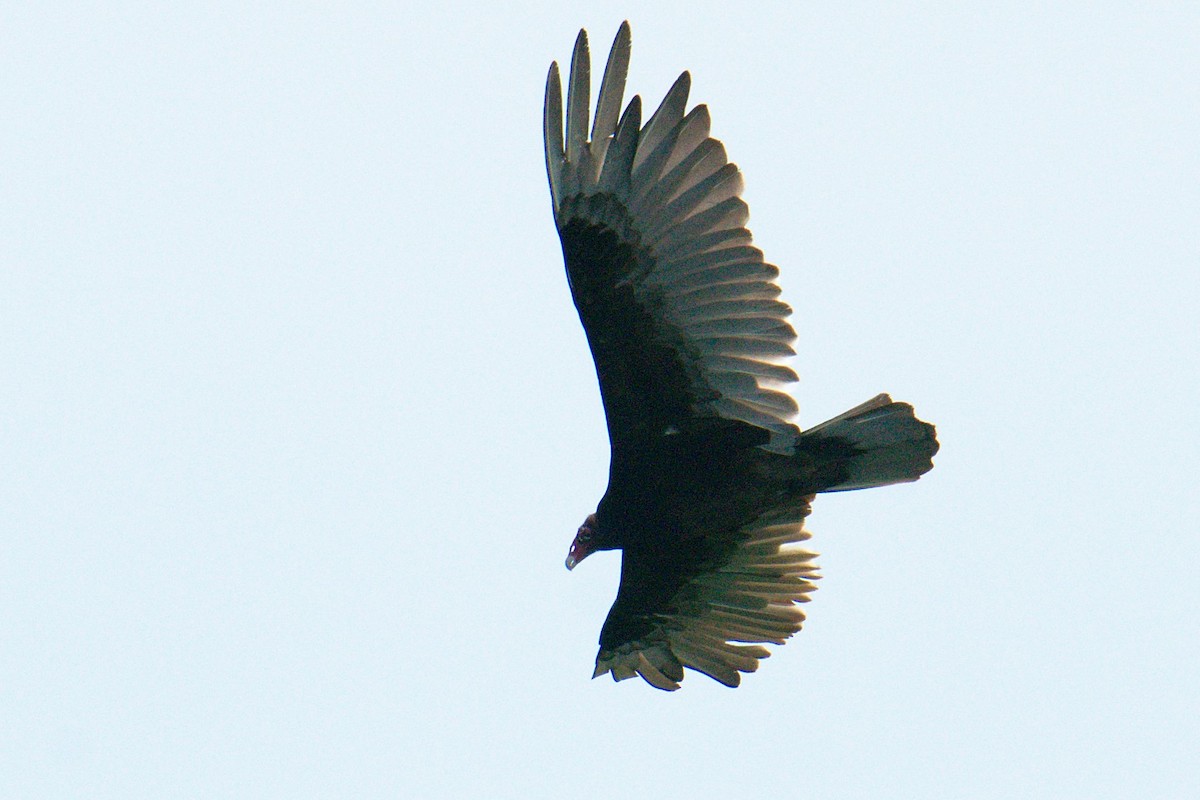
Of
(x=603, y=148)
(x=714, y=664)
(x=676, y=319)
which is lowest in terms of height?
(x=714, y=664)

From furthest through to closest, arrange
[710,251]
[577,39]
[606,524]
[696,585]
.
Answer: [696,585] < [606,524] < [710,251] < [577,39]

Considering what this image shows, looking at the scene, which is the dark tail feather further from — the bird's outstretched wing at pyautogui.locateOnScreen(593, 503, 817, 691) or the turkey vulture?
the bird's outstretched wing at pyautogui.locateOnScreen(593, 503, 817, 691)

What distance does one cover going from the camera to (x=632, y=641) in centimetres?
787

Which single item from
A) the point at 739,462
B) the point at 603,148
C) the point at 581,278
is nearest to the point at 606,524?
the point at 739,462

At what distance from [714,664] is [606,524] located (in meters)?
1.17

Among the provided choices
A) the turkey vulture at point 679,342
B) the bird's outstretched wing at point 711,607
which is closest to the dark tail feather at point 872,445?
the turkey vulture at point 679,342

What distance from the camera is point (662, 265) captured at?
663cm

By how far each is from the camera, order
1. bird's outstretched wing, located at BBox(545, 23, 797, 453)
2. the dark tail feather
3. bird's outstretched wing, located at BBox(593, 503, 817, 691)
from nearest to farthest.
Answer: bird's outstretched wing, located at BBox(545, 23, 797, 453), the dark tail feather, bird's outstretched wing, located at BBox(593, 503, 817, 691)

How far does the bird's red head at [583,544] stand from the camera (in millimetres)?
7383

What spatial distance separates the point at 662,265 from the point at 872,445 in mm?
1261

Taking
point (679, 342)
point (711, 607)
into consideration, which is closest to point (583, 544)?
point (711, 607)

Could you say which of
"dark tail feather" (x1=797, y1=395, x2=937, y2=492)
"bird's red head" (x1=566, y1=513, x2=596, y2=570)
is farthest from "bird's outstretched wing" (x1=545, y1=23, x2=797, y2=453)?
"bird's red head" (x1=566, y1=513, x2=596, y2=570)

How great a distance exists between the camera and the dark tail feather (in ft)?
22.2

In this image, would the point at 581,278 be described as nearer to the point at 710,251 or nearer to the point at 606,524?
the point at 710,251
